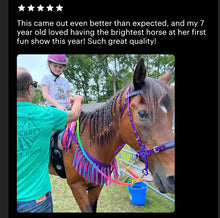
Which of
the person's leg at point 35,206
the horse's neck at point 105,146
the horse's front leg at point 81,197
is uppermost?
the horse's neck at point 105,146

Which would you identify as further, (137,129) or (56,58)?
(56,58)

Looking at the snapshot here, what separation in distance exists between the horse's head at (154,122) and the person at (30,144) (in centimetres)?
97

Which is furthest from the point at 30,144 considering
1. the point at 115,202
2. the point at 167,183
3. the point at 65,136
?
the point at 115,202

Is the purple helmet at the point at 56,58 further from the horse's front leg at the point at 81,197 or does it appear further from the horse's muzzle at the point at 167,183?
the horse's muzzle at the point at 167,183

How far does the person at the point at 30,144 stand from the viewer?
1596 millimetres

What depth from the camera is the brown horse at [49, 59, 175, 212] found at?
1741 mm

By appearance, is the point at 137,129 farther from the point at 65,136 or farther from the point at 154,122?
the point at 65,136

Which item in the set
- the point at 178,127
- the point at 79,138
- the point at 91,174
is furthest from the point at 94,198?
the point at 178,127

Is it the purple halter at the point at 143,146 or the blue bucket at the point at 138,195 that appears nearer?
the purple halter at the point at 143,146

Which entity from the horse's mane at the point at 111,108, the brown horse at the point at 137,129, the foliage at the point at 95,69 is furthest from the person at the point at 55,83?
the foliage at the point at 95,69

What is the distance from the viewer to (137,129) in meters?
1.90

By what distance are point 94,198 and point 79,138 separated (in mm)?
1118

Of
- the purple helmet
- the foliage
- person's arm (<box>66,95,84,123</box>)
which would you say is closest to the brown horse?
person's arm (<box>66,95,84,123</box>)

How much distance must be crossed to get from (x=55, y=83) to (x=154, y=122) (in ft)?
7.35
